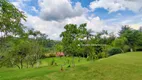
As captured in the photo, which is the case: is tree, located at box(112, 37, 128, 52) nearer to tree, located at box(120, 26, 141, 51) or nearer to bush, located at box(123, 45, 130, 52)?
bush, located at box(123, 45, 130, 52)

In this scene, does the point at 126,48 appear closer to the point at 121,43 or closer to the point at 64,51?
the point at 121,43

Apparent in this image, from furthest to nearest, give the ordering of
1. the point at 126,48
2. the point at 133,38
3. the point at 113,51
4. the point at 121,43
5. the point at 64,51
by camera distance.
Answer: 1. the point at 126,48
2. the point at 133,38
3. the point at 121,43
4. the point at 113,51
5. the point at 64,51

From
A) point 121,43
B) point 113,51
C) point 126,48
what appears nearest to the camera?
point 113,51

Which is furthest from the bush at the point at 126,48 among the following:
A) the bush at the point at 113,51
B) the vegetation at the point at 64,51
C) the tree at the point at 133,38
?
the bush at the point at 113,51

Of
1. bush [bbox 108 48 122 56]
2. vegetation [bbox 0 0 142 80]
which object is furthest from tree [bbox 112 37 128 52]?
bush [bbox 108 48 122 56]

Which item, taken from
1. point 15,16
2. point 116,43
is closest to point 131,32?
point 116,43

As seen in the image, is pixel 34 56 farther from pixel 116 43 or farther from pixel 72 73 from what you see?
pixel 116 43

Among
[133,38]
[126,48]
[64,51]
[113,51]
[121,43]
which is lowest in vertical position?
[113,51]

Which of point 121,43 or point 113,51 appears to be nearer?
point 113,51

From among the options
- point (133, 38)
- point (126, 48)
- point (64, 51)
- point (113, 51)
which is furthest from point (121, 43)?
point (64, 51)

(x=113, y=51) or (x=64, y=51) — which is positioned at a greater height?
(x=64, y=51)

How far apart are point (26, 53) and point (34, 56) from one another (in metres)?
2.81

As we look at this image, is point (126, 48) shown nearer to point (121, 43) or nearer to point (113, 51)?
point (121, 43)

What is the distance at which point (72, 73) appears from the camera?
1903 cm
